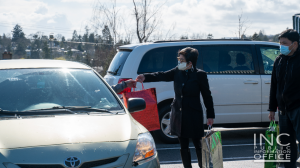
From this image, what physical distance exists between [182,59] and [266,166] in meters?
1.73

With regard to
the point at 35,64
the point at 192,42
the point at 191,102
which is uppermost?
the point at 192,42

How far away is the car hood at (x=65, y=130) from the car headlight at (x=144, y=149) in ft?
0.23

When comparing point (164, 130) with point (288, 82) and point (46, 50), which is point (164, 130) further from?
point (46, 50)

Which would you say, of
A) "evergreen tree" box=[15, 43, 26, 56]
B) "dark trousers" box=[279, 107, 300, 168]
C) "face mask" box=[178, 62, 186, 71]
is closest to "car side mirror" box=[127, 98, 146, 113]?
"face mask" box=[178, 62, 186, 71]

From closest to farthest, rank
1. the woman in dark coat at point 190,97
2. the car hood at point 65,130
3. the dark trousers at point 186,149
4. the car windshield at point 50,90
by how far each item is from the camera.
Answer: the car hood at point 65,130
the car windshield at point 50,90
the woman in dark coat at point 190,97
the dark trousers at point 186,149

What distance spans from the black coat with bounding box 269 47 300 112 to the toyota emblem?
2664mm

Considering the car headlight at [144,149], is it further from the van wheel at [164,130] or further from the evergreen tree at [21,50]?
the evergreen tree at [21,50]

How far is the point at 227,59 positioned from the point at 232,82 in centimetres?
50

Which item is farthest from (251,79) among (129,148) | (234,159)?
(129,148)

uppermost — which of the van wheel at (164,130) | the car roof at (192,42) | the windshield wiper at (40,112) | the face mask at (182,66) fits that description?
the car roof at (192,42)

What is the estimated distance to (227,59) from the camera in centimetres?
723

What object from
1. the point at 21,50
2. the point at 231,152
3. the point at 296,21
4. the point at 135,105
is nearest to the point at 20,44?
the point at 21,50

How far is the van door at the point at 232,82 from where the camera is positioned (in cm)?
703

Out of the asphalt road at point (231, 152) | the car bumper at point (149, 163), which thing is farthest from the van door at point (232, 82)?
the car bumper at point (149, 163)
